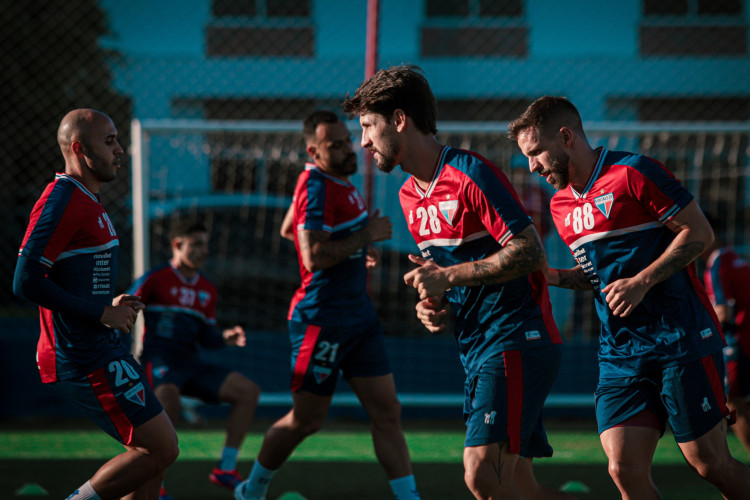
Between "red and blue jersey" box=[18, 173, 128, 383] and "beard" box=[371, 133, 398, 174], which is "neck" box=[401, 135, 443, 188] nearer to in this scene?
"beard" box=[371, 133, 398, 174]

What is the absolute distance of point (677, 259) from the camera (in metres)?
3.04

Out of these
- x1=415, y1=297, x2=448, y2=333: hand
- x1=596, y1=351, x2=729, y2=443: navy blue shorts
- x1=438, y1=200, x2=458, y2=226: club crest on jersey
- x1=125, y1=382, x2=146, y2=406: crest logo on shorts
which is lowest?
x1=125, y1=382, x2=146, y2=406: crest logo on shorts

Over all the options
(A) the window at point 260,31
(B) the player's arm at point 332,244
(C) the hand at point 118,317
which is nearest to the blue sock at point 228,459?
(B) the player's arm at point 332,244

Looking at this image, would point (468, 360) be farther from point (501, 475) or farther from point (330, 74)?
point (330, 74)

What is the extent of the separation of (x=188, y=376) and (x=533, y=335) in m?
2.99

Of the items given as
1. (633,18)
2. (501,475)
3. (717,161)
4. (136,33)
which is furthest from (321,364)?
(633,18)

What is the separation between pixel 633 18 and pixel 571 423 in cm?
968

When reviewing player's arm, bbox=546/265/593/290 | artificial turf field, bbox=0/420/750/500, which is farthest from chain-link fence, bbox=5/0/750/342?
player's arm, bbox=546/265/593/290

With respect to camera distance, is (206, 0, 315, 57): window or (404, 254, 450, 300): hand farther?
(206, 0, 315, 57): window

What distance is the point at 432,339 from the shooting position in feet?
25.8

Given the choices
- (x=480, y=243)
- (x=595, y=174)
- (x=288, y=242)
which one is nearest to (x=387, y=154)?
(x=480, y=243)

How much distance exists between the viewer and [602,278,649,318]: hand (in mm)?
3008

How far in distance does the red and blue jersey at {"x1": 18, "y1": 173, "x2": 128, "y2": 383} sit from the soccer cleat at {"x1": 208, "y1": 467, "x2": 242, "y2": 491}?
5.53 ft

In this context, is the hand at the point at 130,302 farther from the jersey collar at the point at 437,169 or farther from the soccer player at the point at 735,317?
the soccer player at the point at 735,317
